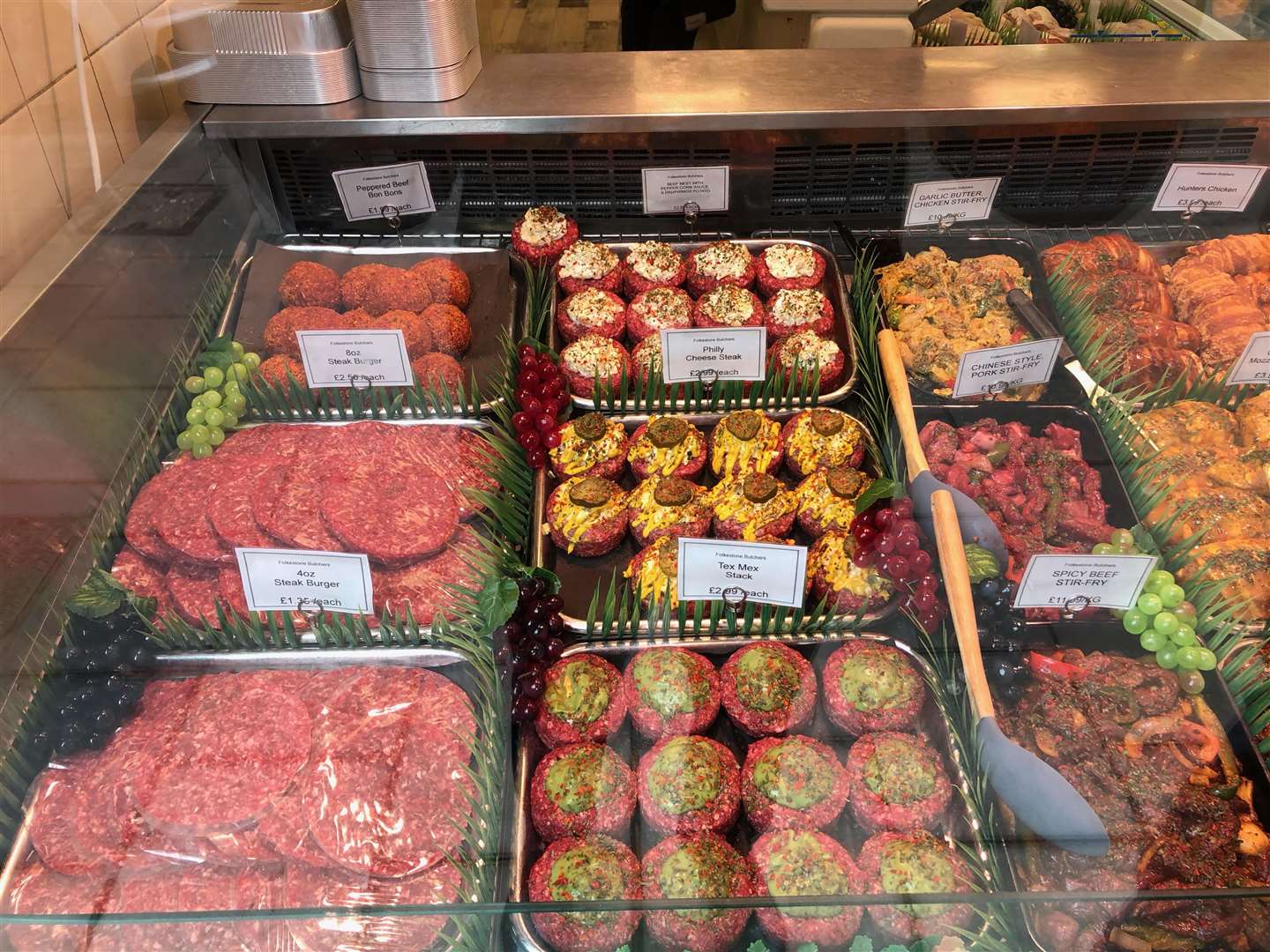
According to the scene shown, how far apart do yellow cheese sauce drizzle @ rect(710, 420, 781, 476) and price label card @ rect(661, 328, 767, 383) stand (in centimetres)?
18

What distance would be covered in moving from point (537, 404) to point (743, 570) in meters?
0.76

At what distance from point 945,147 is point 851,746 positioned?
166 centimetres

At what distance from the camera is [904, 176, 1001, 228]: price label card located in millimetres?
2506

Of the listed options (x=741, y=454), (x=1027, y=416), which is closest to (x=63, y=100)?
(x=741, y=454)

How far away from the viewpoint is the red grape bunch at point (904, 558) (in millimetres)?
1752

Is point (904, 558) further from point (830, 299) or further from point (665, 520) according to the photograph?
point (830, 299)

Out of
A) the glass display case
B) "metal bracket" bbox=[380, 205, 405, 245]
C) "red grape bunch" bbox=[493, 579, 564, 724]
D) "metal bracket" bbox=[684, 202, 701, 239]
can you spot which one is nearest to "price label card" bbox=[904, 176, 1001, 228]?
the glass display case

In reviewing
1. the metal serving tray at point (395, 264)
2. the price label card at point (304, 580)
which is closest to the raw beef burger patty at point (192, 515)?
the price label card at point (304, 580)

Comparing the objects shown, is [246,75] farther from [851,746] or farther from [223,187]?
[851,746]

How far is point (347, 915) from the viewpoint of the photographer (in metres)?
1.21

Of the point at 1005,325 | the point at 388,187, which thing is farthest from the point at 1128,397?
the point at 388,187

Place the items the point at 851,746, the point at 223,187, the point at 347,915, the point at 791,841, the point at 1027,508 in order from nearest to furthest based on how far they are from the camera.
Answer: the point at 347,915 < the point at 791,841 < the point at 851,746 < the point at 1027,508 < the point at 223,187

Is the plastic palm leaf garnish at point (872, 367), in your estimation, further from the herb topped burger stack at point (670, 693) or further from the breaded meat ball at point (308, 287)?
the breaded meat ball at point (308, 287)

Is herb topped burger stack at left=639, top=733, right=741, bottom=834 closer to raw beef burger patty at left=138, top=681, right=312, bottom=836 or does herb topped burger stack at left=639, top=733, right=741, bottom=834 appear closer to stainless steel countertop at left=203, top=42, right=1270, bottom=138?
raw beef burger patty at left=138, top=681, right=312, bottom=836
